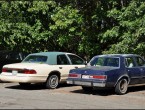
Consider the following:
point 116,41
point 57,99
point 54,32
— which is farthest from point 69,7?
point 57,99

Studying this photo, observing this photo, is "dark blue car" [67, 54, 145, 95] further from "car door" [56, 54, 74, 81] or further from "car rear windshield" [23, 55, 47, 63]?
"car rear windshield" [23, 55, 47, 63]

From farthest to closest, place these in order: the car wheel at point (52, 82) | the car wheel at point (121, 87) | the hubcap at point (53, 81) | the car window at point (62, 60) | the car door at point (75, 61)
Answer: the car door at point (75, 61), the car window at point (62, 60), the hubcap at point (53, 81), the car wheel at point (52, 82), the car wheel at point (121, 87)

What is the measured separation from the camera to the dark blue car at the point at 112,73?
13727 mm

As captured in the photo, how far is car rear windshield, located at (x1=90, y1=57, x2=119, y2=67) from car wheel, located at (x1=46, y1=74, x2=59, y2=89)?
1759 mm

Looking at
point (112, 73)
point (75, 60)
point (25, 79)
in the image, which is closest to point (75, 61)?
point (75, 60)

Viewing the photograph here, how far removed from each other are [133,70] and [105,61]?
109 centimetres

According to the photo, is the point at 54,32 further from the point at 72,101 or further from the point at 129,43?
the point at 72,101

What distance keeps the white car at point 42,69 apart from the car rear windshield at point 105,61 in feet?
5.45

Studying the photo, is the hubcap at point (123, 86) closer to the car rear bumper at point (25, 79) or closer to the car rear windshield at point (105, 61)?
the car rear windshield at point (105, 61)

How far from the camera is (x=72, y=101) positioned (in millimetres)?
12312

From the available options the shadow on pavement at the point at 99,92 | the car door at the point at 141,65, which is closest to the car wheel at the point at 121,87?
the shadow on pavement at the point at 99,92

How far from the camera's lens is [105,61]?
14.9 metres

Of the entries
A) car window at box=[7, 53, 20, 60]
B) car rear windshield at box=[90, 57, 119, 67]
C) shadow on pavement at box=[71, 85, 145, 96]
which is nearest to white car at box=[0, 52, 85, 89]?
shadow on pavement at box=[71, 85, 145, 96]

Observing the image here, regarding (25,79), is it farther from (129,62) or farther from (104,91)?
(129,62)
